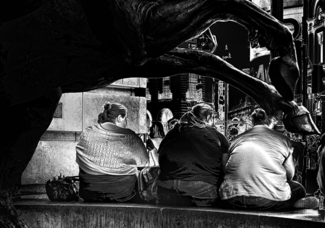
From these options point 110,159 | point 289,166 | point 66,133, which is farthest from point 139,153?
point 66,133

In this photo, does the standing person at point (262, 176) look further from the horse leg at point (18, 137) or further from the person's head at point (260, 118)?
the horse leg at point (18, 137)

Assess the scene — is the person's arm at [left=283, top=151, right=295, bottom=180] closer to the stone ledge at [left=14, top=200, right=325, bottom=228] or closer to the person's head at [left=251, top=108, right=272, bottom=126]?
the person's head at [left=251, top=108, right=272, bottom=126]

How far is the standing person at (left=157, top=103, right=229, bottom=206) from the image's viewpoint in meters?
6.88

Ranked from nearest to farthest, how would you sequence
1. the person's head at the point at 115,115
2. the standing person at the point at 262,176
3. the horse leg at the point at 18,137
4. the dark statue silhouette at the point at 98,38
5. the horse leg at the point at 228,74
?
the dark statue silhouette at the point at 98,38
the horse leg at the point at 18,137
the horse leg at the point at 228,74
the standing person at the point at 262,176
the person's head at the point at 115,115

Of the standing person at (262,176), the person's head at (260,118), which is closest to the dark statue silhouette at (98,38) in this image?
the standing person at (262,176)

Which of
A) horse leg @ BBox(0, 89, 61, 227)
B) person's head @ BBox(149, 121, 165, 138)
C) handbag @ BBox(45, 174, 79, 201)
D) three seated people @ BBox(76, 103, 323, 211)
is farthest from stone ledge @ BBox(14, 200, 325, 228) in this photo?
person's head @ BBox(149, 121, 165, 138)

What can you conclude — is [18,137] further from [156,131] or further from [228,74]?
[156,131]

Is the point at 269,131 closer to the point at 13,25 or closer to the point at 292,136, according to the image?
the point at 13,25

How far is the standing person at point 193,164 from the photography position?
6875 mm

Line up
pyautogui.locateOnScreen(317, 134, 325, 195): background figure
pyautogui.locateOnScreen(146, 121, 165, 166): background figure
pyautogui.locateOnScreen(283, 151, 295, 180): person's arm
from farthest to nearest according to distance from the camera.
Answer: pyautogui.locateOnScreen(146, 121, 165, 166): background figure, pyautogui.locateOnScreen(283, 151, 295, 180): person's arm, pyautogui.locateOnScreen(317, 134, 325, 195): background figure

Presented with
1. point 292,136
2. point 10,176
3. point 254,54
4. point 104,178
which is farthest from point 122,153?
point 254,54

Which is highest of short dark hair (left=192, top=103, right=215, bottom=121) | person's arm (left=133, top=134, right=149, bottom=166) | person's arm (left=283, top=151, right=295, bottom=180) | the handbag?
short dark hair (left=192, top=103, right=215, bottom=121)

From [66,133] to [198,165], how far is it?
8.84 feet

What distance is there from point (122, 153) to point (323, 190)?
2.44 metres
